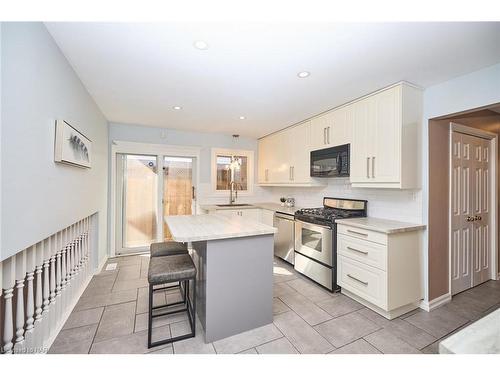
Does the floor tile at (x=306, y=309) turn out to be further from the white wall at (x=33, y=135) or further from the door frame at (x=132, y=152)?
the door frame at (x=132, y=152)

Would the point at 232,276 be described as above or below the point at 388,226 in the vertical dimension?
below

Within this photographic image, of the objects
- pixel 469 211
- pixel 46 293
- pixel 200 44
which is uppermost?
pixel 200 44

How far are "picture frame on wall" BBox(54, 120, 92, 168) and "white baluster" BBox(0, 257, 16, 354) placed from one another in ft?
2.53

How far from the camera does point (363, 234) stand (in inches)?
91.5

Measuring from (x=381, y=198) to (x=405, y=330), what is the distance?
1430 mm

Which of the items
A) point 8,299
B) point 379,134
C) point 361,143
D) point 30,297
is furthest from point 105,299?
point 379,134

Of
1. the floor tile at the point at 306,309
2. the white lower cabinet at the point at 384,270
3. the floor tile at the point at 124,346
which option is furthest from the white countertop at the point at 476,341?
the floor tile at the point at 124,346

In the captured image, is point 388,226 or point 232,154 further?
point 232,154

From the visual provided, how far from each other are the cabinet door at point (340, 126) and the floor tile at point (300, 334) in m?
2.16

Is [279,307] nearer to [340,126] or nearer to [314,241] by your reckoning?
[314,241]

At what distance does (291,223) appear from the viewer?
11.4 ft

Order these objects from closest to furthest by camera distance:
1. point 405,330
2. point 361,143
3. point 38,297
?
point 38,297 → point 405,330 → point 361,143

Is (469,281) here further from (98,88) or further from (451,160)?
(98,88)

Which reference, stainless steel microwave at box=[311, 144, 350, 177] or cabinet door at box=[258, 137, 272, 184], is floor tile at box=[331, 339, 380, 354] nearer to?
stainless steel microwave at box=[311, 144, 350, 177]
